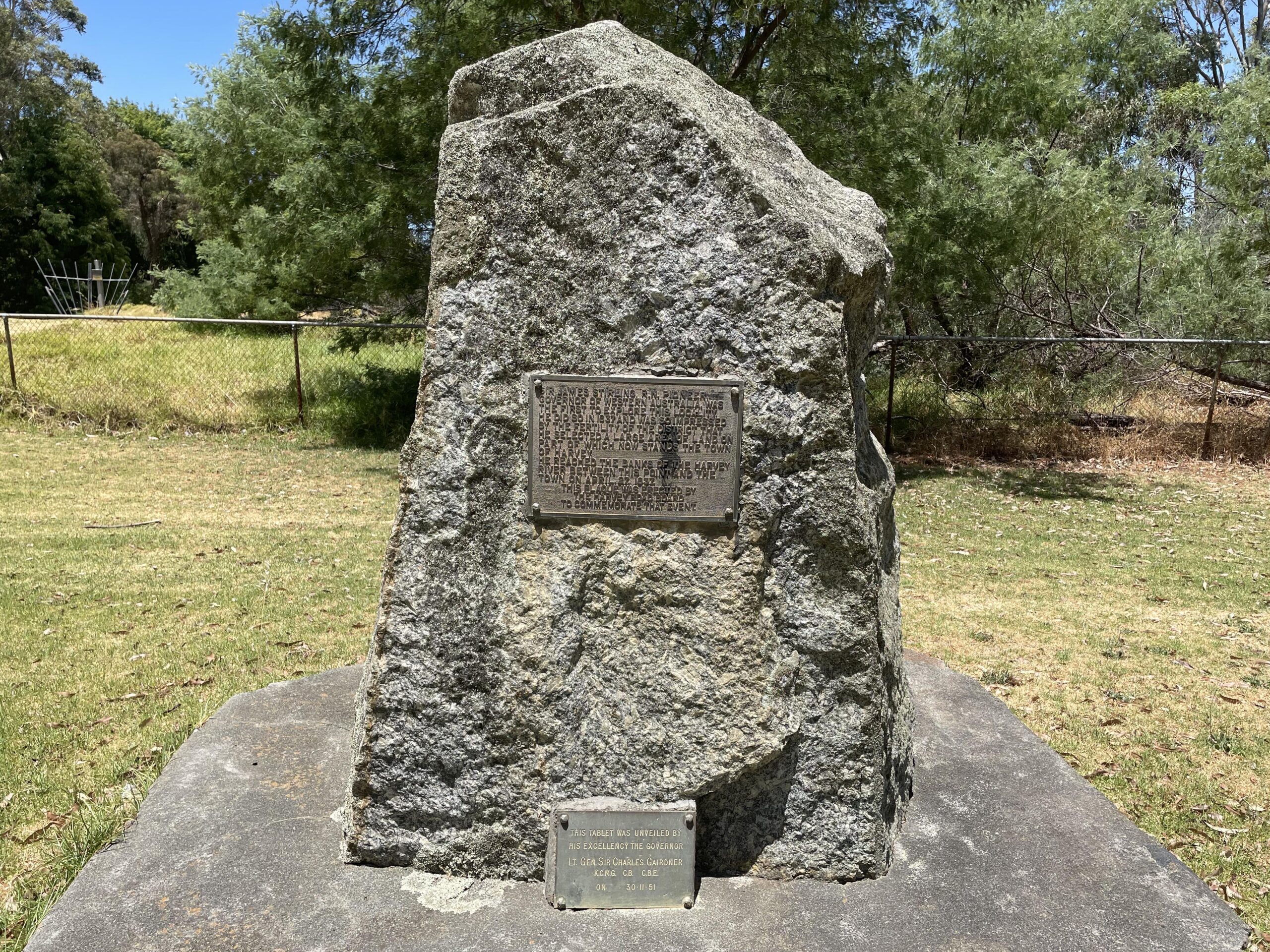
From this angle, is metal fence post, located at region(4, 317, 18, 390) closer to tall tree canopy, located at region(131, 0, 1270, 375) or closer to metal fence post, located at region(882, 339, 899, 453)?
tall tree canopy, located at region(131, 0, 1270, 375)

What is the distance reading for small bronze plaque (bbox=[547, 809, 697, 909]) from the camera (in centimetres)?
295

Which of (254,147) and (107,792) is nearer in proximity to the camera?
(107,792)

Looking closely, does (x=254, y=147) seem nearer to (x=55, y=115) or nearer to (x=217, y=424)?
(x=217, y=424)

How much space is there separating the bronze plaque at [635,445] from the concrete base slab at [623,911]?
1.18 meters

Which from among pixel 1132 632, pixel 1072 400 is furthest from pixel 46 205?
pixel 1132 632

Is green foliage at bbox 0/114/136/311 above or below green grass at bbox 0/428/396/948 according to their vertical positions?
above

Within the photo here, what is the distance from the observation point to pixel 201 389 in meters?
13.7

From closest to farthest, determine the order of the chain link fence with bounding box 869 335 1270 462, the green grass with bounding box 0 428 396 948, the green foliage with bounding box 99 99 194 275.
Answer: the green grass with bounding box 0 428 396 948
the chain link fence with bounding box 869 335 1270 462
the green foliage with bounding box 99 99 194 275

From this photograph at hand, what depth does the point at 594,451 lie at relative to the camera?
295 centimetres

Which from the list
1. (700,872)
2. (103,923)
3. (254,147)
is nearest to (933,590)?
(700,872)

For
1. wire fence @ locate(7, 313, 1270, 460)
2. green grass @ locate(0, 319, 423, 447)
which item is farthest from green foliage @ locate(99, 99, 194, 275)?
wire fence @ locate(7, 313, 1270, 460)

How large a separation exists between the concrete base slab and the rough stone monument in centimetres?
17

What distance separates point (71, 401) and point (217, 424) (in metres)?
1.87

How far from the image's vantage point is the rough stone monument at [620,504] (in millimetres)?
2846
